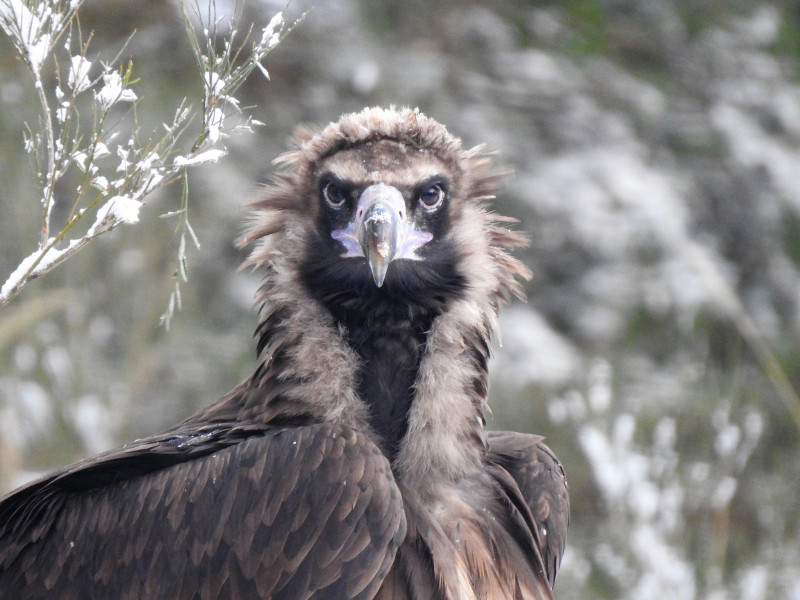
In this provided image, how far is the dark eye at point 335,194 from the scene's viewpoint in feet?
10.7

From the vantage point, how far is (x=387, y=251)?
2.95m

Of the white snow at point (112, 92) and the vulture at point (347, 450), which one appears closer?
the white snow at point (112, 92)

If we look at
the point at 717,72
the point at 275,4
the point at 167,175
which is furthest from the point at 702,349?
the point at 167,175

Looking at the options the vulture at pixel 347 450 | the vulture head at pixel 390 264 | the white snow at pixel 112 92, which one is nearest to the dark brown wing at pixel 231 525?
the vulture at pixel 347 450

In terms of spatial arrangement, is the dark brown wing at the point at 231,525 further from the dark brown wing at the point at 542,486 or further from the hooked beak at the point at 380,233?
the dark brown wing at the point at 542,486

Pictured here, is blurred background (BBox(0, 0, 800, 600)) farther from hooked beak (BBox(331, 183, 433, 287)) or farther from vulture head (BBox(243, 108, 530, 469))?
hooked beak (BBox(331, 183, 433, 287))

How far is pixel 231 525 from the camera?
8.88 feet

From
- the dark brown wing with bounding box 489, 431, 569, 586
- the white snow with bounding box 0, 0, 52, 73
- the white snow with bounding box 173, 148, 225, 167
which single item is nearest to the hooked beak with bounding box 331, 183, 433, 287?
the white snow with bounding box 173, 148, 225, 167

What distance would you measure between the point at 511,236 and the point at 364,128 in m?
0.59

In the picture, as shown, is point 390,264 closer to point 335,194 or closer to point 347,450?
point 335,194

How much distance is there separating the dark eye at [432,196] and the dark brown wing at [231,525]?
0.84 m

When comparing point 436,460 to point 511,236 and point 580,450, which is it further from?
point 580,450

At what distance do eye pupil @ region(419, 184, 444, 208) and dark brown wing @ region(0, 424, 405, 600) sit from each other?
2.77ft

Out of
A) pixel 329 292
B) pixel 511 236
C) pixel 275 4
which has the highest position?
pixel 275 4
